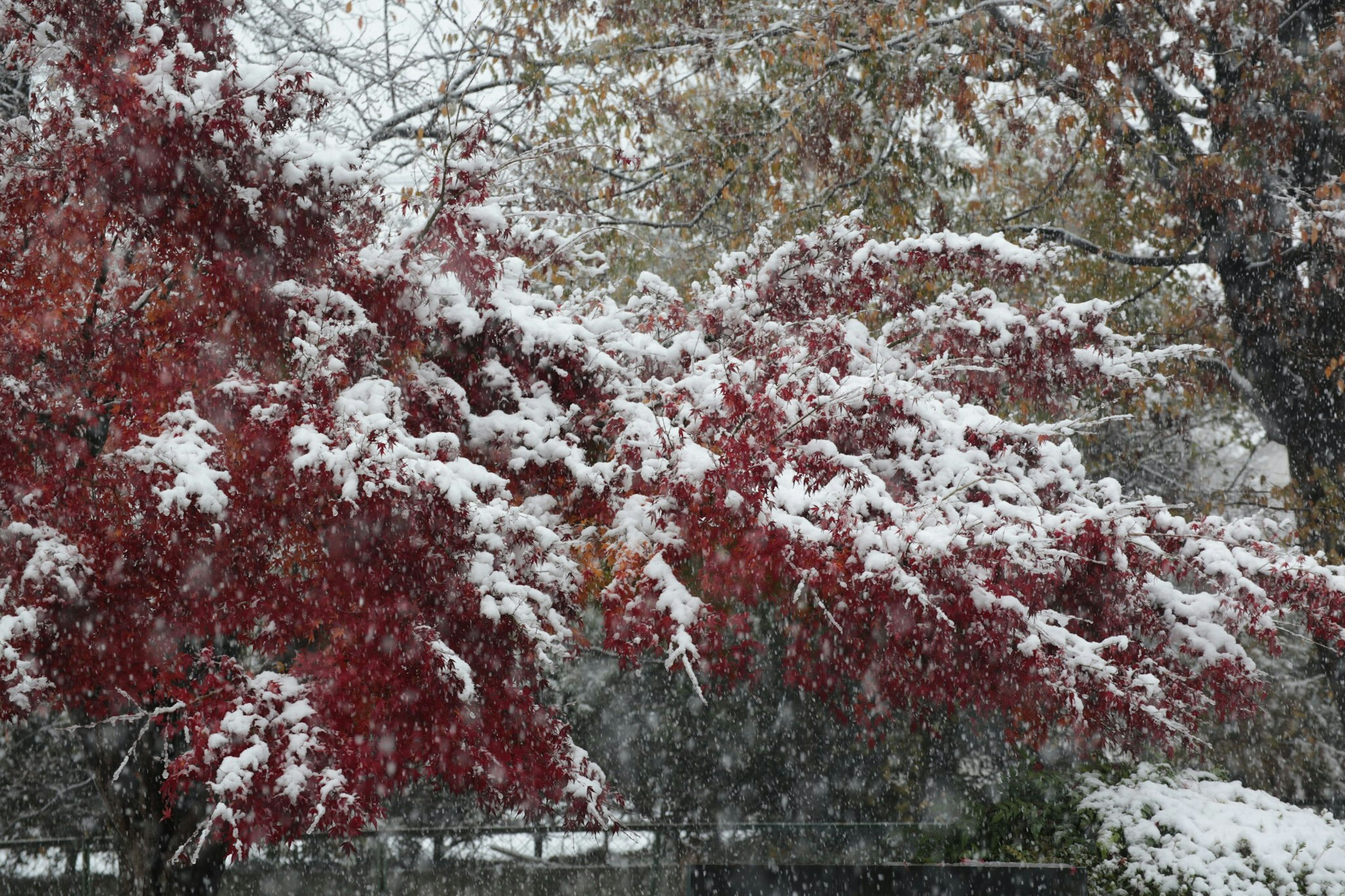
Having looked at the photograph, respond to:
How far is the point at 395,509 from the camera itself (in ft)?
12.9

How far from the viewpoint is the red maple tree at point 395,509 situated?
4.02 meters

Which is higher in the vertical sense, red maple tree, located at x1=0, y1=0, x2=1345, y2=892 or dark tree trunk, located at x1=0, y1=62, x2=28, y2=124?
dark tree trunk, located at x1=0, y1=62, x2=28, y2=124

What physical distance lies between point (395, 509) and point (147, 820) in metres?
2.98

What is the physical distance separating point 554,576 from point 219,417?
1.56m

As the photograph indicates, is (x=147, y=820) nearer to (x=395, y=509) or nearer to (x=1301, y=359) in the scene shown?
(x=395, y=509)

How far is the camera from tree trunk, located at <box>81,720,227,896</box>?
5.52 m

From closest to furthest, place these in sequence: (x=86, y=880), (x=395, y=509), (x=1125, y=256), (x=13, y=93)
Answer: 1. (x=395, y=509)
2. (x=13, y=93)
3. (x=86, y=880)
4. (x=1125, y=256)

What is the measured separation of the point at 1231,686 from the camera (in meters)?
5.29

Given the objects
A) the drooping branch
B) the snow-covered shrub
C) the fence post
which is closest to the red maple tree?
the snow-covered shrub

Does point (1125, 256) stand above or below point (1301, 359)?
above

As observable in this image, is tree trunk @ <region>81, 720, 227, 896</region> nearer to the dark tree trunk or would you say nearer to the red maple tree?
the red maple tree

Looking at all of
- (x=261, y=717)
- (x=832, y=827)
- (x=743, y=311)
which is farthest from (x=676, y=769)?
(x=261, y=717)

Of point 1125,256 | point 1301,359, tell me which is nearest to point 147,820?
point 1125,256

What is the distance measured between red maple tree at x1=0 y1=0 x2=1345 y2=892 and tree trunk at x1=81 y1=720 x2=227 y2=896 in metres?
0.02
